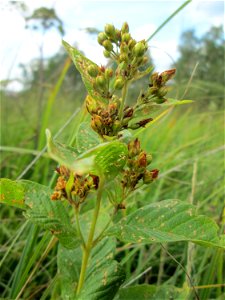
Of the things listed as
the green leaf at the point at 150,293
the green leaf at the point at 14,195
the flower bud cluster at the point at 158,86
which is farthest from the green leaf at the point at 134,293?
the flower bud cluster at the point at 158,86

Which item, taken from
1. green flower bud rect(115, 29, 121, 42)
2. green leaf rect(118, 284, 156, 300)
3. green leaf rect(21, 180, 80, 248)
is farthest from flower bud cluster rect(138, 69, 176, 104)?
green leaf rect(118, 284, 156, 300)

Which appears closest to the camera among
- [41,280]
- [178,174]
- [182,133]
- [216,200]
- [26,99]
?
[41,280]

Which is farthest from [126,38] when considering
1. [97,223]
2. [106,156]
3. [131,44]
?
[97,223]

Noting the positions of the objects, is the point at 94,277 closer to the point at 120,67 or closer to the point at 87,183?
the point at 87,183

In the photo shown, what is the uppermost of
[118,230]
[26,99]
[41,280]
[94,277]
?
[26,99]

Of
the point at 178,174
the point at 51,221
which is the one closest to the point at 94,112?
the point at 51,221

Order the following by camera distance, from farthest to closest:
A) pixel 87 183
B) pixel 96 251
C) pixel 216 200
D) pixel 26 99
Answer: pixel 26 99, pixel 216 200, pixel 96 251, pixel 87 183

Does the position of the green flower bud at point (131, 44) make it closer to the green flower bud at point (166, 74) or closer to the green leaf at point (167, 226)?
the green flower bud at point (166, 74)
